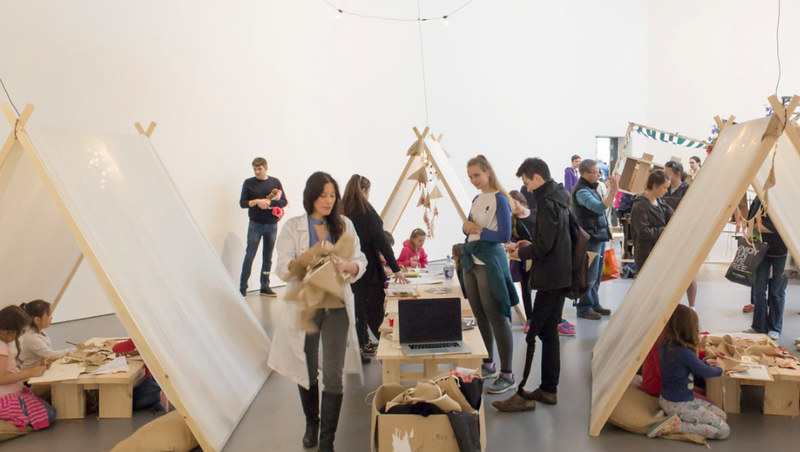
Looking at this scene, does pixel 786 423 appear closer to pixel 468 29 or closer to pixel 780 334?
pixel 780 334

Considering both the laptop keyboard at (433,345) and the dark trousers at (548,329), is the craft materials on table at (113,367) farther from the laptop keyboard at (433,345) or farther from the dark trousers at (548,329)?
the dark trousers at (548,329)

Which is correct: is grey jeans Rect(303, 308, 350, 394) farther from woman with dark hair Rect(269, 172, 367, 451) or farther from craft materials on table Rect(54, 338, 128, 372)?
craft materials on table Rect(54, 338, 128, 372)

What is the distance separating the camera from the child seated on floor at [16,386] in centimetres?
333

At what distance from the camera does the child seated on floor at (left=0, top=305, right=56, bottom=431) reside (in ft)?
10.9

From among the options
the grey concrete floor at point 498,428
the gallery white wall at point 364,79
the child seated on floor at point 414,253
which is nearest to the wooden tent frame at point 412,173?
the child seated on floor at point 414,253

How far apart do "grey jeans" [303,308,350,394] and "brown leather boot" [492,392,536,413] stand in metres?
1.08

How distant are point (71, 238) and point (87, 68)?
2.70 meters

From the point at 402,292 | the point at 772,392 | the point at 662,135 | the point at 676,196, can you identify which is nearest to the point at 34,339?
the point at 402,292

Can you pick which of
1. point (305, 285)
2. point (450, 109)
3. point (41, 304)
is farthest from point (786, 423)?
point (450, 109)

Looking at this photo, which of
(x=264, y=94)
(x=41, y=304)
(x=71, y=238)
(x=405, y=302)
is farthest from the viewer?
(x=264, y=94)

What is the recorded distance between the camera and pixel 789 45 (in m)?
11.3

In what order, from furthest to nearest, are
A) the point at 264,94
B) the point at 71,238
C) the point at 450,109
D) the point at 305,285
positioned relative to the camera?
1. the point at 450,109
2. the point at 264,94
3. the point at 71,238
4. the point at 305,285

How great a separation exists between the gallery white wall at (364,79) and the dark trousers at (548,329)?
461 cm

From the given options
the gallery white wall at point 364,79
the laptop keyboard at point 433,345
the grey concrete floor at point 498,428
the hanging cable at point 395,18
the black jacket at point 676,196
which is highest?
the hanging cable at point 395,18
